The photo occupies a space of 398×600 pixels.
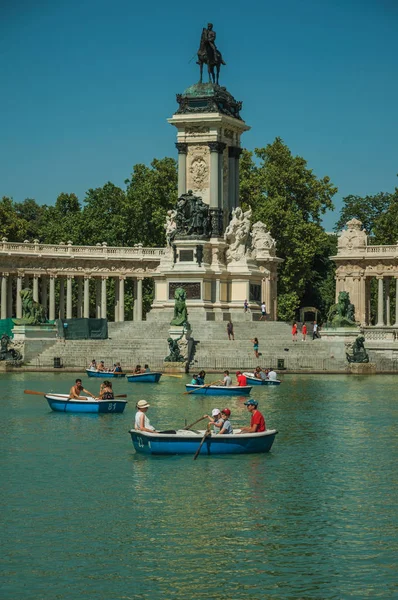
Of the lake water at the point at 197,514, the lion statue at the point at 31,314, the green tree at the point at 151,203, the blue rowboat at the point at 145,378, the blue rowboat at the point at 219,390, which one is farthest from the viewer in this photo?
the green tree at the point at 151,203

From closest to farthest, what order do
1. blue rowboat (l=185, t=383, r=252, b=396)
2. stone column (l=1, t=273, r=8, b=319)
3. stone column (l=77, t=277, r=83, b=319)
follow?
blue rowboat (l=185, t=383, r=252, b=396), stone column (l=1, t=273, r=8, b=319), stone column (l=77, t=277, r=83, b=319)

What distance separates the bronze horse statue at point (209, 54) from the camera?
254ft

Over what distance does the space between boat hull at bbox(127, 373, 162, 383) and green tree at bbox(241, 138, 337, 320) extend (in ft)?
155

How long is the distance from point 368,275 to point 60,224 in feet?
96.3

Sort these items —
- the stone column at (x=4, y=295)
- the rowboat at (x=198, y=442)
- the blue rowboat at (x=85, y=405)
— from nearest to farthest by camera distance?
the rowboat at (x=198, y=442) < the blue rowboat at (x=85, y=405) < the stone column at (x=4, y=295)

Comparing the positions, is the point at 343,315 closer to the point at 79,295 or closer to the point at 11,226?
the point at 79,295

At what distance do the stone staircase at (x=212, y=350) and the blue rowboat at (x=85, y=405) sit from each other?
20571mm

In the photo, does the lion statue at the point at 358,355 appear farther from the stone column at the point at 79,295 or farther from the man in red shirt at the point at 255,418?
the stone column at the point at 79,295

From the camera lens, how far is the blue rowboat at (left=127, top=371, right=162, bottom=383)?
57.4 metres

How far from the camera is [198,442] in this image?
3306 centimetres

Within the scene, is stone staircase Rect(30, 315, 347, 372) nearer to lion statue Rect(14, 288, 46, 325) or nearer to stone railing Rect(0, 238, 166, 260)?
lion statue Rect(14, 288, 46, 325)

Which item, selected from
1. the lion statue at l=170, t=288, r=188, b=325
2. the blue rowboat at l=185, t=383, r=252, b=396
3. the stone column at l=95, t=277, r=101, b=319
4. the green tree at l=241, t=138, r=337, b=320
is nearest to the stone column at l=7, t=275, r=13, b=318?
the stone column at l=95, t=277, r=101, b=319

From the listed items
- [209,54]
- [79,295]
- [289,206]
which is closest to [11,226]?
[79,295]

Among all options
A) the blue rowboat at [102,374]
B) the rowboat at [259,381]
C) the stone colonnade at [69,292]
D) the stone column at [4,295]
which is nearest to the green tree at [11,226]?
the stone colonnade at [69,292]
